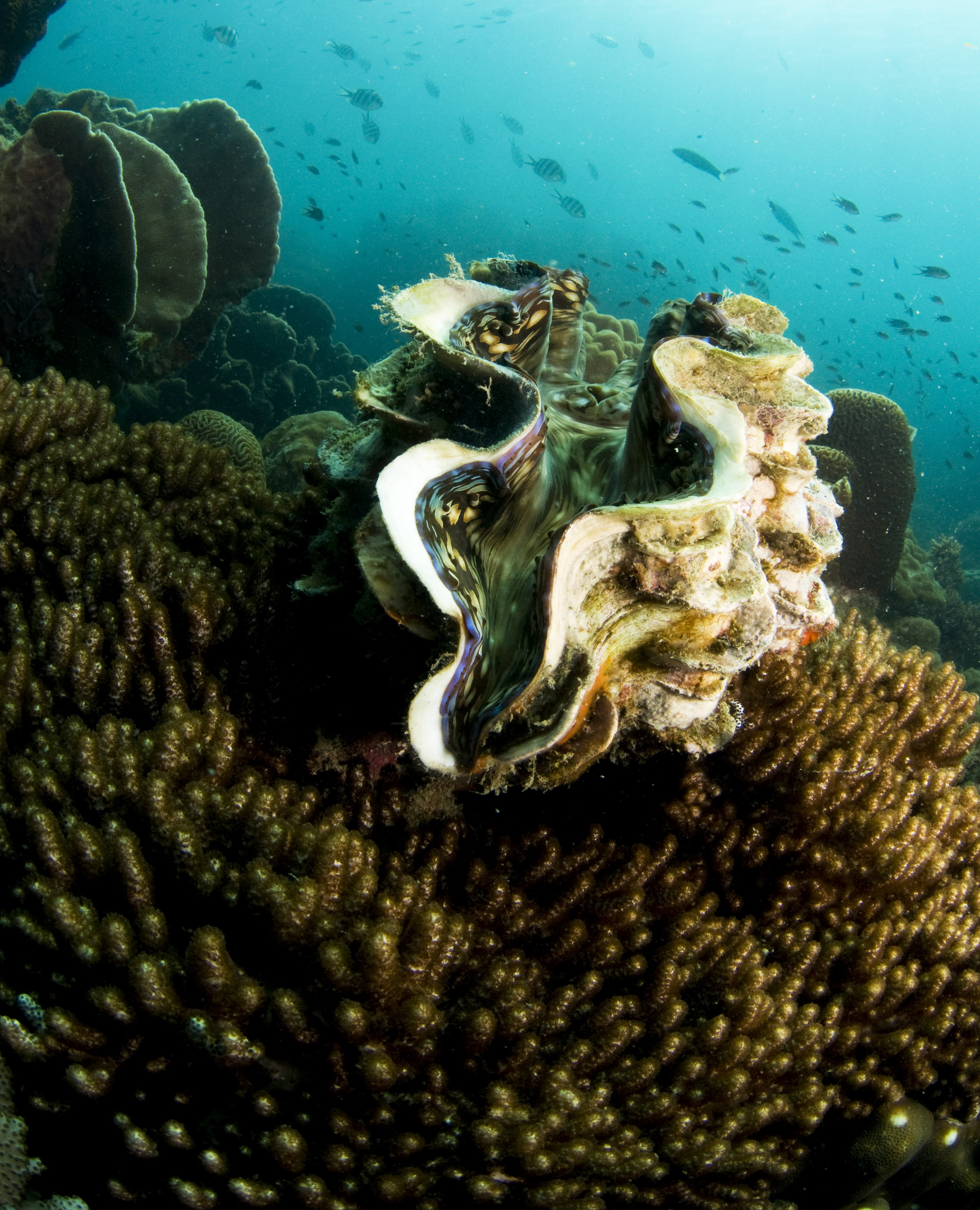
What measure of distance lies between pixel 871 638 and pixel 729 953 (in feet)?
6.31

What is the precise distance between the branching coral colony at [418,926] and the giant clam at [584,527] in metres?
0.39

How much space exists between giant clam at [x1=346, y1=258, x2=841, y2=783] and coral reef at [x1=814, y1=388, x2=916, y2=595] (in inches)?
194

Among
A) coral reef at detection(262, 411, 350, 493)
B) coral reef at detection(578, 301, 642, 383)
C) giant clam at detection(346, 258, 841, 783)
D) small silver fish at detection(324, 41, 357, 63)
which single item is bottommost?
coral reef at detection(262, 411, 350, 493)

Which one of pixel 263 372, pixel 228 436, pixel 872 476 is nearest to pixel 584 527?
pixel 228 436

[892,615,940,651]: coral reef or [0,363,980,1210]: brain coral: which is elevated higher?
[0,363,980,1210]: brain coral

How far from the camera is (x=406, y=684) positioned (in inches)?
70.7

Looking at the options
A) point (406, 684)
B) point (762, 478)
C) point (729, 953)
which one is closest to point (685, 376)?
point (762, 478)

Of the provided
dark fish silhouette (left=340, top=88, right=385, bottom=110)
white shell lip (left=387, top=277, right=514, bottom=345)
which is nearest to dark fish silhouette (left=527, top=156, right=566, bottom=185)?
dark fish silhouette (left=340, top=88, right=385, bottom=110)

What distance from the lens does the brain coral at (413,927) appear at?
1334 millimetres

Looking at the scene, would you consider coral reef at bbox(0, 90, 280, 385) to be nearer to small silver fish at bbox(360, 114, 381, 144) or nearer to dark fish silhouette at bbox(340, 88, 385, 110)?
dark fish silhouette at bbox(340, 88, 385, 110)

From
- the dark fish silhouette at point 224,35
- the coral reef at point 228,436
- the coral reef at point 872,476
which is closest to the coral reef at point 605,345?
the coral reef at point 872,476

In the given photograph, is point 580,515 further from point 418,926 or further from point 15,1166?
point 15,1166

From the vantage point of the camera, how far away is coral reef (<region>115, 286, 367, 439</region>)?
914 cm

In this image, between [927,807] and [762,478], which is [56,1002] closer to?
[762,478]
